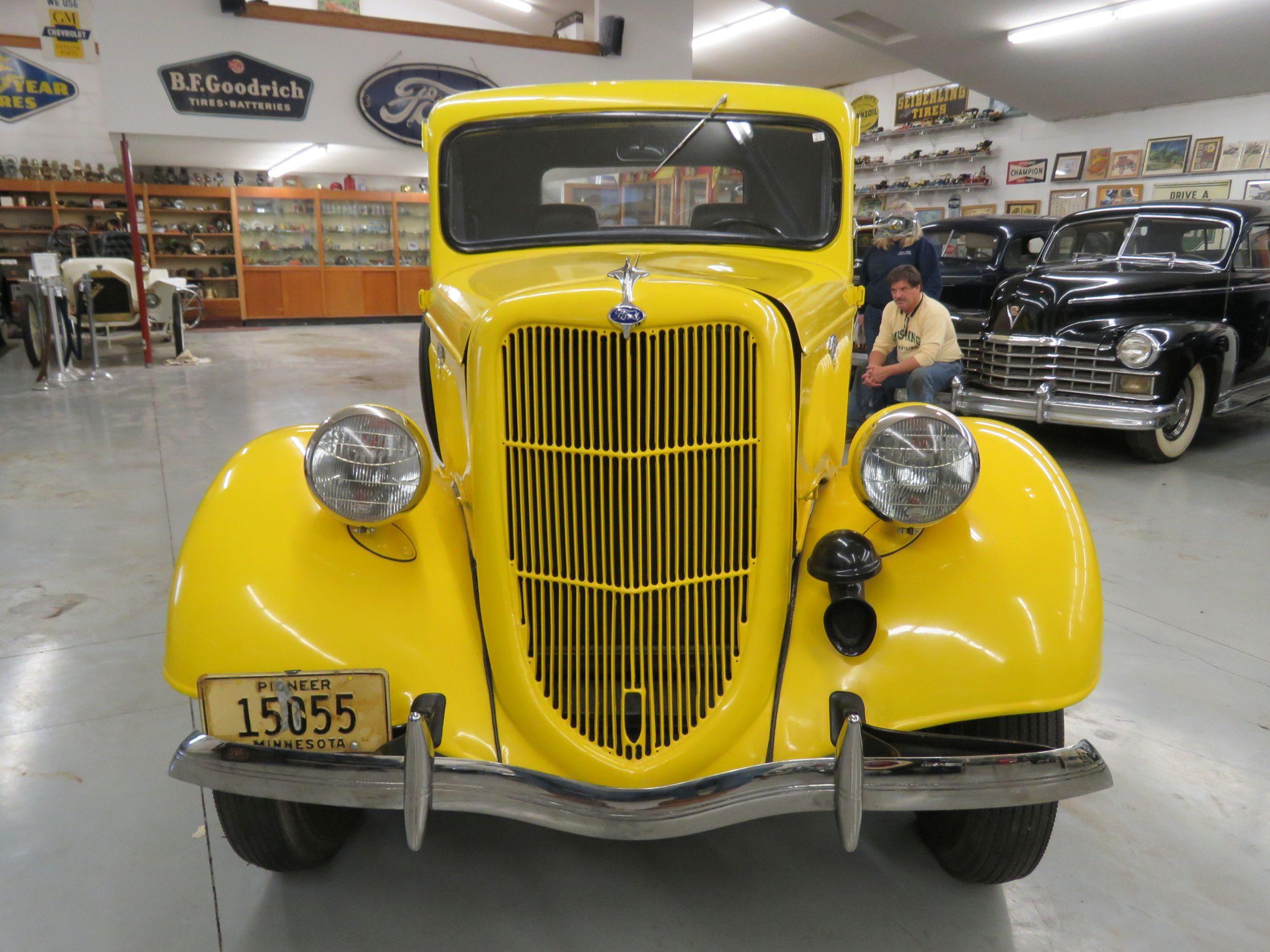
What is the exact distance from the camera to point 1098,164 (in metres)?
11.8

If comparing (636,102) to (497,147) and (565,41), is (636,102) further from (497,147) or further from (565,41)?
(565,41)

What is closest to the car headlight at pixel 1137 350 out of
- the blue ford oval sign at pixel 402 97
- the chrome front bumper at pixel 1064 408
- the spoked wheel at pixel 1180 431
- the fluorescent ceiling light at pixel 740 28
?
the chrome front bumper at pixel 1064 408

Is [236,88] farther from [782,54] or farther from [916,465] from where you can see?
[916,465]

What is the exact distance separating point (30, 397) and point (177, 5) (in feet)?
15.1

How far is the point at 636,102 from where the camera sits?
2850 millimetres

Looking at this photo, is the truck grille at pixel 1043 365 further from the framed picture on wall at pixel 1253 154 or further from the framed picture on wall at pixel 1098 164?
the framed picture on wall at pixel 1098 164

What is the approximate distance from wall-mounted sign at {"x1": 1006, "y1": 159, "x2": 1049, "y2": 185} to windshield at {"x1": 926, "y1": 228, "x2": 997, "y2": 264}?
534 centimetres

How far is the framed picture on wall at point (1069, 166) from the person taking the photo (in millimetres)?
12078

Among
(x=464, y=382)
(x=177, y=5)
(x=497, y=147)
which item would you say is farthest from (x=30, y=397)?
(x=464, y=382)

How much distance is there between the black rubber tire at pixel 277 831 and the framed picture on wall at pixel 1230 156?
12075 millimetres

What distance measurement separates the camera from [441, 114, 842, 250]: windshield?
108 inches

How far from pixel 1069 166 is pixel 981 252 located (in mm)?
5244

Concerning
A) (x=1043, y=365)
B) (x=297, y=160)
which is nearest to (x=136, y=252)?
(x=297, y=160)

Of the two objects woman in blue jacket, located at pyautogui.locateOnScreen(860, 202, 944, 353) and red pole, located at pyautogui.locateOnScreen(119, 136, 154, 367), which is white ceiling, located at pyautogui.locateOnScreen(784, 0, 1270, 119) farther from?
red pole, located at pyautogui.locateOnScreen(119, 136, 154, 367)
